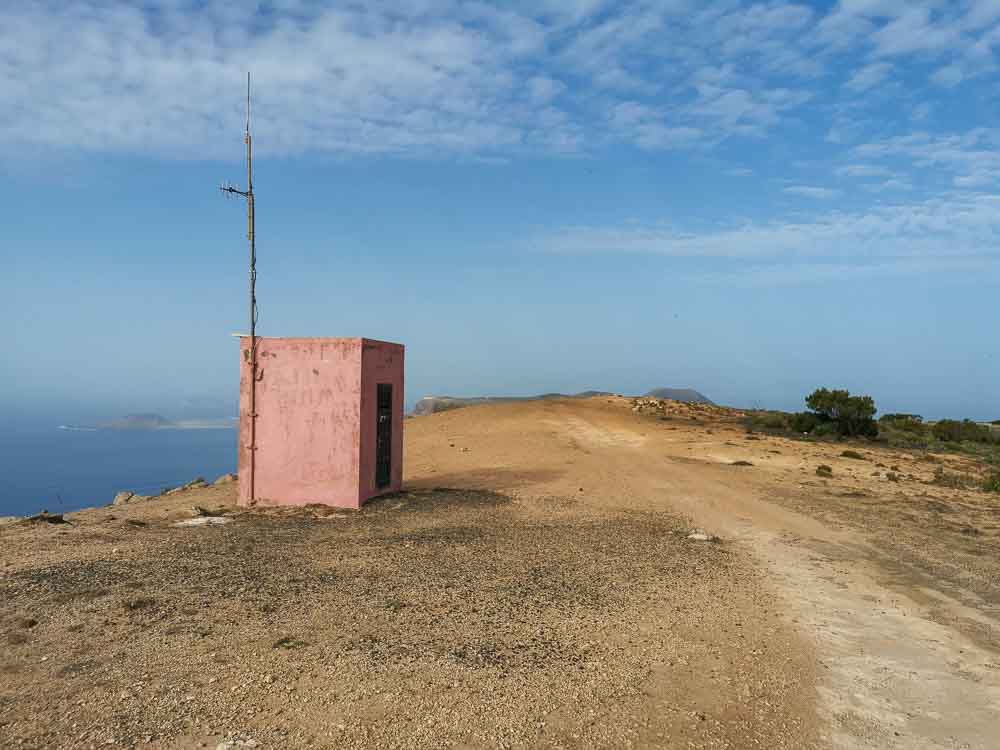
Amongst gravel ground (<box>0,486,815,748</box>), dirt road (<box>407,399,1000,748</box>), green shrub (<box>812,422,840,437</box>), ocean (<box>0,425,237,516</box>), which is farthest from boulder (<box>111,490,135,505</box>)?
ocean (<box>0,425,237,516</box>)

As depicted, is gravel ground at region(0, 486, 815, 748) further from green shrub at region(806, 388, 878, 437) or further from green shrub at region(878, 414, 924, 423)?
green shrub at region(878, 414, 924, 423)

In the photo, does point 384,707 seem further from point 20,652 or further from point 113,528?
point 113,528

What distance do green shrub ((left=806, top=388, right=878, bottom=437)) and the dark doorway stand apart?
21.1 metres

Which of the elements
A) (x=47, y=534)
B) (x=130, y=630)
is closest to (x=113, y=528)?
(x=47, y=534)

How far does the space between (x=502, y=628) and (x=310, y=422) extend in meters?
7.58

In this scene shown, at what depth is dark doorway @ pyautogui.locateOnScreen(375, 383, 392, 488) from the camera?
46.0ft

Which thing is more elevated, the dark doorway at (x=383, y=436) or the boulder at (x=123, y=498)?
the dark doorway at (x=383, y=436)

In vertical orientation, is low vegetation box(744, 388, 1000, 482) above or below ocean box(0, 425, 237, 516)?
above

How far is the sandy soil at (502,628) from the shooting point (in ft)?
16.1

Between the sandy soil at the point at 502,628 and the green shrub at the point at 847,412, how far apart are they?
15.6 meters

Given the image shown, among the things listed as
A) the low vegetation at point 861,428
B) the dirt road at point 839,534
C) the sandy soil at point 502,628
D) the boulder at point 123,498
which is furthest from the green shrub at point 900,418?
the boulder at point 123,498

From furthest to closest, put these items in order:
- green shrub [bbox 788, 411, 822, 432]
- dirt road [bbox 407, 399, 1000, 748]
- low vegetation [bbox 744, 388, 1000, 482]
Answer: green shrub [bbox 788, 411, 822, 432], low vegetation [bbox 744, 388, 1000, 482], dirt road [bbox 407, 399, 1000, 748]

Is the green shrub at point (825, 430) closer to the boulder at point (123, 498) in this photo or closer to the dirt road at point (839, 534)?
the dirt road at point (839, 534)

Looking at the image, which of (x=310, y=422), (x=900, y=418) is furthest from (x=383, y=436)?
(x=900, y=418)
